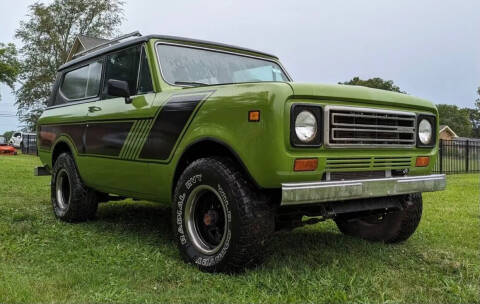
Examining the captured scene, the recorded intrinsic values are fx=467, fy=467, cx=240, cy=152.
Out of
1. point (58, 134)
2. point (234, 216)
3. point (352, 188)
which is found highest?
point (58, 134)

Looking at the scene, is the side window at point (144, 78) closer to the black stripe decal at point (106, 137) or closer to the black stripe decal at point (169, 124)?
the black stripe decal at point (106, 137)

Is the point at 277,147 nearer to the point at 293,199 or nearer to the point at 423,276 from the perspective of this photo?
the point at 293,199

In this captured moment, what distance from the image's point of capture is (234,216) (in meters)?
3.23

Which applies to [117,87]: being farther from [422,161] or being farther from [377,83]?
[377,83]

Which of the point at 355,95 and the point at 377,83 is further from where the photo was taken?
the point at 377,83

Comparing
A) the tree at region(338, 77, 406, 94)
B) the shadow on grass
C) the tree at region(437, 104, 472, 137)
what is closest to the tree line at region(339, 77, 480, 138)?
the tree at region(437, 104, 472, 137)

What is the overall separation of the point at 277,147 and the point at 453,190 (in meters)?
7.79

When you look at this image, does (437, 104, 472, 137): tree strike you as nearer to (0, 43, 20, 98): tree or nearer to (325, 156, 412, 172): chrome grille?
(0, 43, 20, 98): tree

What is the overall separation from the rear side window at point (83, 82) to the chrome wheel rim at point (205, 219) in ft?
7.66

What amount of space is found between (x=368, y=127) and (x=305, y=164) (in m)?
0.67

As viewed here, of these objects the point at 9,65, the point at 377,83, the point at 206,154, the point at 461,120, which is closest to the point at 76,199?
the point at 206,154

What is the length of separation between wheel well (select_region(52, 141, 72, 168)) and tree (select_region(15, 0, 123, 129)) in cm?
3263

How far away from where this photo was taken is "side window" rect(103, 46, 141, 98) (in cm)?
461

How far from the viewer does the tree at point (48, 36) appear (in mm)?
36500
